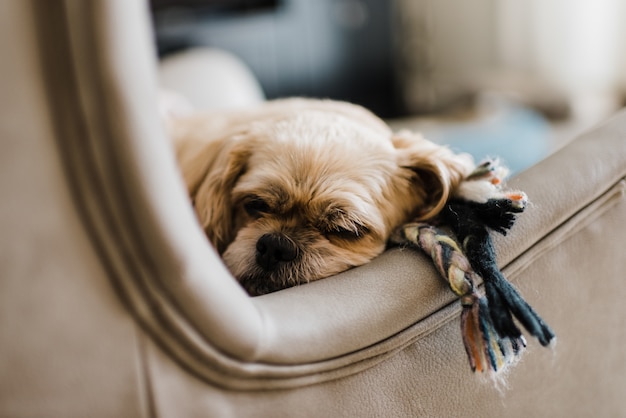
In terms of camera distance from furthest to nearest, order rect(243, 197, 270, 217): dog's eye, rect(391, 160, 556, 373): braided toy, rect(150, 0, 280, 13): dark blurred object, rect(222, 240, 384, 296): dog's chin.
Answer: rect(150, 0, 280, 13): dark blurred object < rect(243, 197, 270, 217): dog's eye < rect(222, 240, 384, 296): dog's chin < rect(391, 160, 556, 373): braided toy

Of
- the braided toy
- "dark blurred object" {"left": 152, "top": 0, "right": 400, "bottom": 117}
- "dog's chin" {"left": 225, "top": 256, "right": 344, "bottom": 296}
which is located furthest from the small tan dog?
"dark blurred object" {"left": 152, "top": 0, "right": 400, "bottom": 117}

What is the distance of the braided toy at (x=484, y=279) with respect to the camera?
2.53ft

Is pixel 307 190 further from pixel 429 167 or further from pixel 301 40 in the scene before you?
pixel 301 40

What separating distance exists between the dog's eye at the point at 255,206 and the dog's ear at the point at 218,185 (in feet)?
0.12

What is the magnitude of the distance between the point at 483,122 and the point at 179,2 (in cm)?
225

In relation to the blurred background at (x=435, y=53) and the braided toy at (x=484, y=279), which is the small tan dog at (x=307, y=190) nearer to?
the braided toy at (x=484, y=279)

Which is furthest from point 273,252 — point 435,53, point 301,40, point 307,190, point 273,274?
point 435,53

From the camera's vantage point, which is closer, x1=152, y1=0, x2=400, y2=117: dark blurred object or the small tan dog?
the small tan dog

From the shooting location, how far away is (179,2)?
416cm

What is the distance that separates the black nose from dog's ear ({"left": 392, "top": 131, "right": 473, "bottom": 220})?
26 centimetres

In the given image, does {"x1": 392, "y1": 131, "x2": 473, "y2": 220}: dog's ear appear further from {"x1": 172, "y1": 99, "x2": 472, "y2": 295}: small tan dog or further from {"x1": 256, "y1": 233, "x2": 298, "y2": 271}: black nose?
{"x1": 256, "y1": 233, "x2": 298, "y2": 271}: black nose

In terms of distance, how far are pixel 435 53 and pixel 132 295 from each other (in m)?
5.18

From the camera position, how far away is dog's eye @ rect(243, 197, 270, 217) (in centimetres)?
126

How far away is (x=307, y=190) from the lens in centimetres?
122
